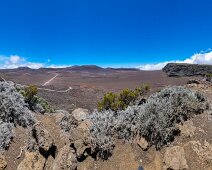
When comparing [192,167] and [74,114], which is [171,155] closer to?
[192,167]

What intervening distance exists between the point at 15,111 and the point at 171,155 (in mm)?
6077

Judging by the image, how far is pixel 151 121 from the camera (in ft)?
32.0

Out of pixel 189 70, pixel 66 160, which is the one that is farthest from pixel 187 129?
pixel 189 70

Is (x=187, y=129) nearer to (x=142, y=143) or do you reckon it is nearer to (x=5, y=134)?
(x=142, y=143)

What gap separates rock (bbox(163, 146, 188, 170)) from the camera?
8.59 meters

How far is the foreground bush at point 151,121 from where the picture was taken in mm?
9594

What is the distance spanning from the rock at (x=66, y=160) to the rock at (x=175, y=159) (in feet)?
8.64

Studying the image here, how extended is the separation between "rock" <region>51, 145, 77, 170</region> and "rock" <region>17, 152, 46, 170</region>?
1.62 feet

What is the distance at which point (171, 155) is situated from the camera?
8.88 metres

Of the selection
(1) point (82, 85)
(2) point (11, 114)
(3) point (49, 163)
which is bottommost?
(1) point (82, 85)

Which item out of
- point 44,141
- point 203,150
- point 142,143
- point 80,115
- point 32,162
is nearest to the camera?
point 203,150

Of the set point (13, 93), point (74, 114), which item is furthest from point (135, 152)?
point (13, 93)

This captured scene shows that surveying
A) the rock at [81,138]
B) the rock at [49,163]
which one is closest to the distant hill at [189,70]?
the rock at [81,138]

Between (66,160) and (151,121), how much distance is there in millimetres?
2843
